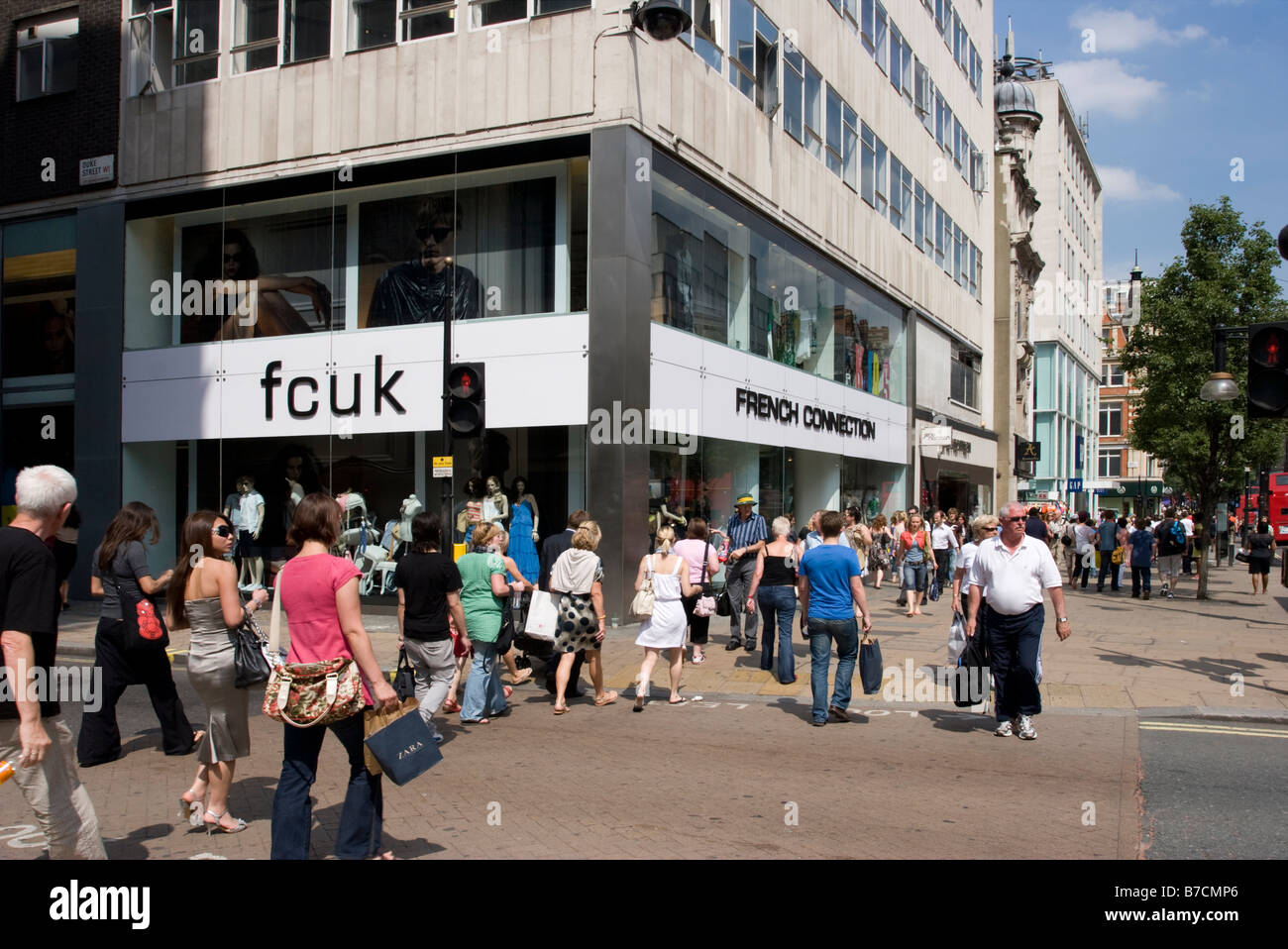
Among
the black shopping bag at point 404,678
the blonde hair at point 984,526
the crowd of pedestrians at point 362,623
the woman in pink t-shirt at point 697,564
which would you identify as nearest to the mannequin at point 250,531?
the crowd of pedestrians at point 362,623

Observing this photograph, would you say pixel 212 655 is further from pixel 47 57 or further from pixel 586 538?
pixel 47 57

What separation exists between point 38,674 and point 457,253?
1342cm

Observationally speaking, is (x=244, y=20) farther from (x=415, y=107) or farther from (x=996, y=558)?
(x=996, y=558)

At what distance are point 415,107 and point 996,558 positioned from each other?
39.8ft

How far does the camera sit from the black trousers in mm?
7527

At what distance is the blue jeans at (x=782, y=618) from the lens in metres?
10.8

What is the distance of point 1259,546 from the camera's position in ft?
76.4

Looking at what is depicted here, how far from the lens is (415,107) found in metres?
16.4

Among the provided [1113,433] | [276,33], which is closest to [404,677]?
[276,33]

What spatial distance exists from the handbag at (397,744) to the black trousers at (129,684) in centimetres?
354

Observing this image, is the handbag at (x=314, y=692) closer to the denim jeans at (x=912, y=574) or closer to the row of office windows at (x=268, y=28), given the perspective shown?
the row of office windows at (x=268, y=28)

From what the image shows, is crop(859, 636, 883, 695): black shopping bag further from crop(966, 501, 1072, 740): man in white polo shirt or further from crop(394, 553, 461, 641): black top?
crop(394, 553, 461, 641): black top

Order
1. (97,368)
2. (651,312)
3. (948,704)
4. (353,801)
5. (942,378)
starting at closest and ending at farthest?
(353,801), (948,704), (651,312), (97,368), (942,378)

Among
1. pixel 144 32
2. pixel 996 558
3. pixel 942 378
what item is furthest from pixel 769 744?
pixel 942 378
